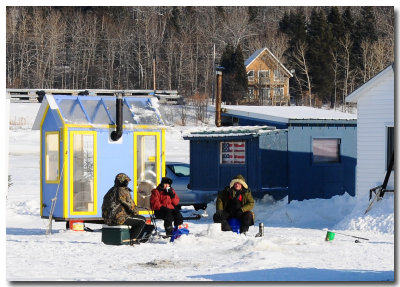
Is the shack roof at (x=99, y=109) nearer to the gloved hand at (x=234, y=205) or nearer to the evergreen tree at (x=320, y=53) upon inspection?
the gloved hand at (x=234, y=205)

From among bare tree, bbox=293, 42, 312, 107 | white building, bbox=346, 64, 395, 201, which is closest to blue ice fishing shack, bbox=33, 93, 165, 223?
white building, bbox=346, 64, 395, 201

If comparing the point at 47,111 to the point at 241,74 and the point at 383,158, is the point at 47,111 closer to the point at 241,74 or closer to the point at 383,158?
the point at 383,158

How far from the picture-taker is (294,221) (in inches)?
864

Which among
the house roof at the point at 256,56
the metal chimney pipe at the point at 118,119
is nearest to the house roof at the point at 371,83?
the metal chimney pipe at the point at 118,119

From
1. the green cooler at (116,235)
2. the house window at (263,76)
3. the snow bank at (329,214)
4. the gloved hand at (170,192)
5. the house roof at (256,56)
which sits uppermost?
the house roof at (256,56)

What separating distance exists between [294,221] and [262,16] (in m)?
18.5

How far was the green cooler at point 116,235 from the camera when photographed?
637 inches

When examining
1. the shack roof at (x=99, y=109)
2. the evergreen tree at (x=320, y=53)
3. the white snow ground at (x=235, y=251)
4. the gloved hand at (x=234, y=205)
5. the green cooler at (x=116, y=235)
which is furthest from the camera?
the evergreen tree at (x=320, y=53)

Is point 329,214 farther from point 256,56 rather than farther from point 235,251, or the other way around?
point 256,56

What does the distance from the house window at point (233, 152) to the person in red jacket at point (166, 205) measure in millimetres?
7314

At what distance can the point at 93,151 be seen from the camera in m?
18.6

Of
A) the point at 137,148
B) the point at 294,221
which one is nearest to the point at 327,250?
the point at 137,148

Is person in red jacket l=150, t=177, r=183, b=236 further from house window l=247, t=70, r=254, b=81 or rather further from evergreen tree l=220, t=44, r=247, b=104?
house window l=247, t=70, r=254, b=81

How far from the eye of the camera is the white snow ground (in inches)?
498
